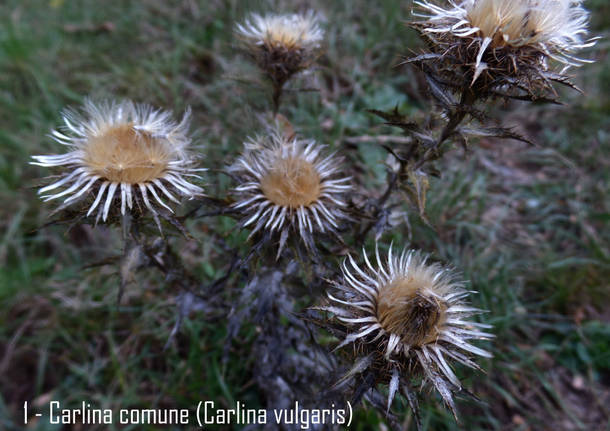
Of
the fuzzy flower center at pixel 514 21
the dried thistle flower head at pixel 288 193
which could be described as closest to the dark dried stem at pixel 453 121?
the fuzzy flower center at pixel 514 21

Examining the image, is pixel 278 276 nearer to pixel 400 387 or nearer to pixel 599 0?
pixel 400 387

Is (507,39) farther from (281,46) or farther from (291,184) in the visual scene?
(281,46)

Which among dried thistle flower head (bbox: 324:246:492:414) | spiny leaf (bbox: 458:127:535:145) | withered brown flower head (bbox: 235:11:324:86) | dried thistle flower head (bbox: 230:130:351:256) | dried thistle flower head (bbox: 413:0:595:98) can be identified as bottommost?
dried thistle flower head (bbox: 324:246:492:414)

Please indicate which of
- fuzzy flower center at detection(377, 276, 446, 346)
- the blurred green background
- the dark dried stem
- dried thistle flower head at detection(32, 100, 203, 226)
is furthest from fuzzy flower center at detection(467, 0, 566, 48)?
dried thistle flower head at detection(32, 100, 203, 226)

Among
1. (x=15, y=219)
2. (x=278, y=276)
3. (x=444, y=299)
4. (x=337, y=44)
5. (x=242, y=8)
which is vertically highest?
A: (x=242, y=8)

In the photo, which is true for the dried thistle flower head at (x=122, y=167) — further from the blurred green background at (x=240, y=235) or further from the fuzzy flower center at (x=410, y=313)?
the fuzzy flower center at (x=410, y=313)

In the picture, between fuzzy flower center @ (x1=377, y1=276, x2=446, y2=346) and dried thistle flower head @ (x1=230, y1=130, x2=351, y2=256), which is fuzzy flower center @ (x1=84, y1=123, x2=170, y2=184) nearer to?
dried thistle flower head @ (x1=230, y1=130, x2=351, y2=256)

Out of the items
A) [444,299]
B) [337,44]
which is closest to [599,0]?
[337,44]
